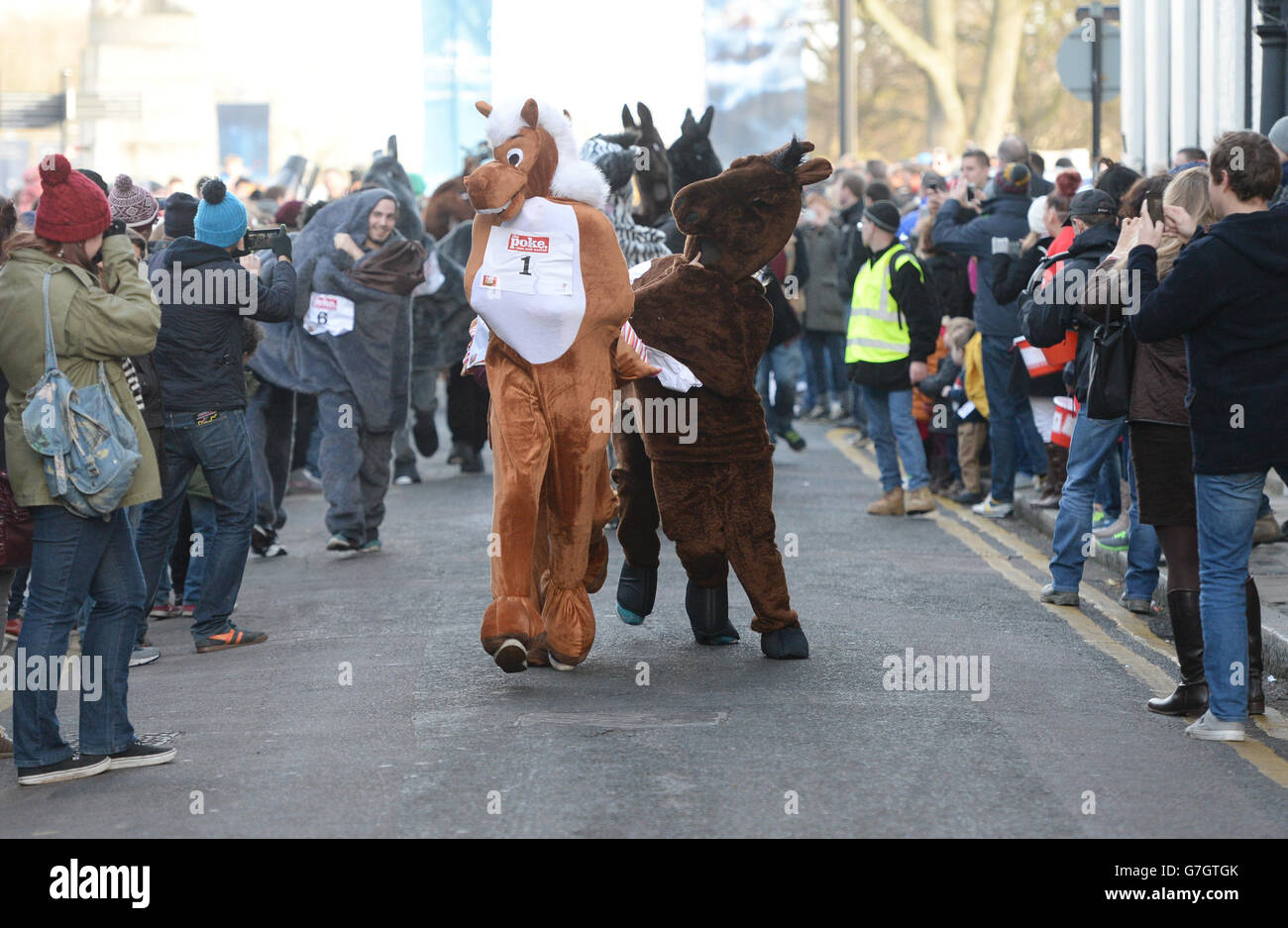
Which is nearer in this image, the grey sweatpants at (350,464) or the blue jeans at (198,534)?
the blue jeans at (198,534)

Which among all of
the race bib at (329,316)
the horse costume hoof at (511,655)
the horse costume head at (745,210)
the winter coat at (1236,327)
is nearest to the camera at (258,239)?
the race bib at (329,316)

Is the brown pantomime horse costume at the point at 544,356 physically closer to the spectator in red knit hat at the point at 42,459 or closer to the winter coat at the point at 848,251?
the spectator in red knit hat at the point at 42,459

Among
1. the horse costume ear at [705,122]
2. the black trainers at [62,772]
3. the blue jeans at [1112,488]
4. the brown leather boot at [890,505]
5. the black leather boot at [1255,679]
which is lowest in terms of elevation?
the black trainers at [62,772]

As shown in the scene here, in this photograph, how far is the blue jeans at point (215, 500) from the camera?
839 cm

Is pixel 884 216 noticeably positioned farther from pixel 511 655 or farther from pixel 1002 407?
pixel 511 655

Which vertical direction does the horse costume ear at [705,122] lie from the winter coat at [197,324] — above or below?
above

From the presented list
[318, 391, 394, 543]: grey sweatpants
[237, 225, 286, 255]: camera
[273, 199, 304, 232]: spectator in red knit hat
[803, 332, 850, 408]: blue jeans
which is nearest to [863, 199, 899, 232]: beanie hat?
[318, 391, 394, 543]: grey sweatpants

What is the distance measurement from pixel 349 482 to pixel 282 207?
3.05m

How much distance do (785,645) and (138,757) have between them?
265 cm

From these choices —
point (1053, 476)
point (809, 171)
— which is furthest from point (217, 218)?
point (1053, 476)

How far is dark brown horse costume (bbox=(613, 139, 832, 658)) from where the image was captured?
7.47 metres

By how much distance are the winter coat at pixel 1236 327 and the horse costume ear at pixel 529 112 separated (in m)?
2.54

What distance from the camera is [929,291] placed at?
12.0 meters
